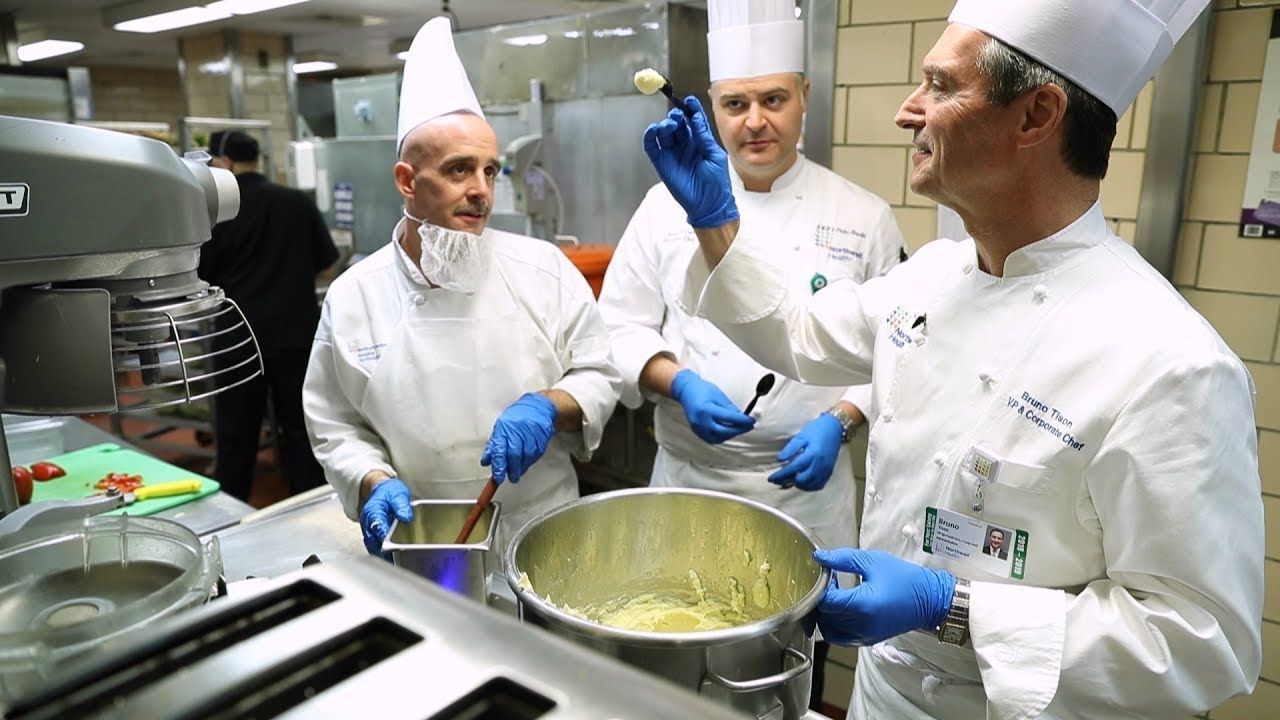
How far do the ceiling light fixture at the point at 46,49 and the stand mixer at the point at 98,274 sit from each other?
11.1 m

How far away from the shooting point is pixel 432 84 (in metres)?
1.74

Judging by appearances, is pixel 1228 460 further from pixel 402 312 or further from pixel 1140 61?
pixel 402 312

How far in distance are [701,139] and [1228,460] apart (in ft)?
2.90

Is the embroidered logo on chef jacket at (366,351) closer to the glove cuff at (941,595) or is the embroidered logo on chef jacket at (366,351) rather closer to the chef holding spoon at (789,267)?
the chef holding spoon at (789,267)

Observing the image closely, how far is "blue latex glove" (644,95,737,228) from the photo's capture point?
1367 millimetres

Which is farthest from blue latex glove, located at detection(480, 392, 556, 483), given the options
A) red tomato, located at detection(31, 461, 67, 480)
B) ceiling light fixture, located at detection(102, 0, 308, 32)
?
A: ceiling light fixture, located at detection(102, 0, 308, 32)

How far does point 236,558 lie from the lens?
5.35 ft

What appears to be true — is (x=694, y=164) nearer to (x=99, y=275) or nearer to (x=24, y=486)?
(x=99, y=275)

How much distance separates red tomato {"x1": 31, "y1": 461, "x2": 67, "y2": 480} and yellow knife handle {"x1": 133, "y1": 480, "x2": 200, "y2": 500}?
0.31 m

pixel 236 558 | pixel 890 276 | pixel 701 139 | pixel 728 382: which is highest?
pixel 701 139

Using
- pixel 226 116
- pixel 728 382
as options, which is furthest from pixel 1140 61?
pixel 226 116

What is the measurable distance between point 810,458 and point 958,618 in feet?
2.74

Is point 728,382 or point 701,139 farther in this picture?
point 728,382

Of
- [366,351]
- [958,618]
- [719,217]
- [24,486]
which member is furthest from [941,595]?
[24,486]
